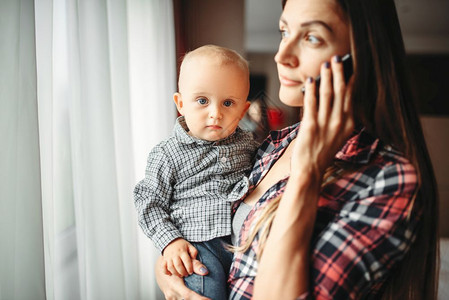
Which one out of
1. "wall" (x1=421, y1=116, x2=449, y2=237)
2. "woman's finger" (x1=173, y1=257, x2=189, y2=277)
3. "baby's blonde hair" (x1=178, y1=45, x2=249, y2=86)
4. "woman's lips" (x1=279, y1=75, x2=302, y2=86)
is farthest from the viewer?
"wall" (x1=421, y1=116, x2=449, y2=237)

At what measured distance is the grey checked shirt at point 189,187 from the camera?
893 millimetres

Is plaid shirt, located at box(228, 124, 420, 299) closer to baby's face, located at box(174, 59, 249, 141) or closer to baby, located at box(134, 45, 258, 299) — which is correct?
baby, located at box(134, 45, 258, 299)

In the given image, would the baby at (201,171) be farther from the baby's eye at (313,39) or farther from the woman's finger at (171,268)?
the baby's eye at (313,39)

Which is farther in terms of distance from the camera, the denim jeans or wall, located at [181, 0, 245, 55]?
wall, located at [181, 0, 245, 55]

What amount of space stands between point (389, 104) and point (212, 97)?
0.46m

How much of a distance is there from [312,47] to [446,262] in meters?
1.94

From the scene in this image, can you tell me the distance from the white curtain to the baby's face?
411 millimetres

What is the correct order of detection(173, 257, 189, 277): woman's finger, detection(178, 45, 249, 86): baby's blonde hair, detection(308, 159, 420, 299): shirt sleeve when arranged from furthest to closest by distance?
detection(178, 45, 249, 86): baby's blonde hair → detection(173, 257, 189, 277): woman's finger → detection(308, 159, 420, 299): shirt sleeve

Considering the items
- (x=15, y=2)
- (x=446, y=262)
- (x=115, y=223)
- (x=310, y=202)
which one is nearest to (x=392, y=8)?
(x=310, y=202)

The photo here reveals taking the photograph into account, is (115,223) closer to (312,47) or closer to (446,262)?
(312,47)

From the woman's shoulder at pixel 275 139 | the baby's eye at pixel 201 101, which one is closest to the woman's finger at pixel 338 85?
the woman's shoulder at pixel 275 139

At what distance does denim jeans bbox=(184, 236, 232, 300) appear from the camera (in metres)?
0.82

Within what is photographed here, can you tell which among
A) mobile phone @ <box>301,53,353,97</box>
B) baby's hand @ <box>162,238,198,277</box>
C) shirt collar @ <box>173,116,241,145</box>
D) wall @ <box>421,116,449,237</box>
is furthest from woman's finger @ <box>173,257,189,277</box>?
wall @ <box>421,116,449,237</box>

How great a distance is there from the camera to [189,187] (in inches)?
38.1
